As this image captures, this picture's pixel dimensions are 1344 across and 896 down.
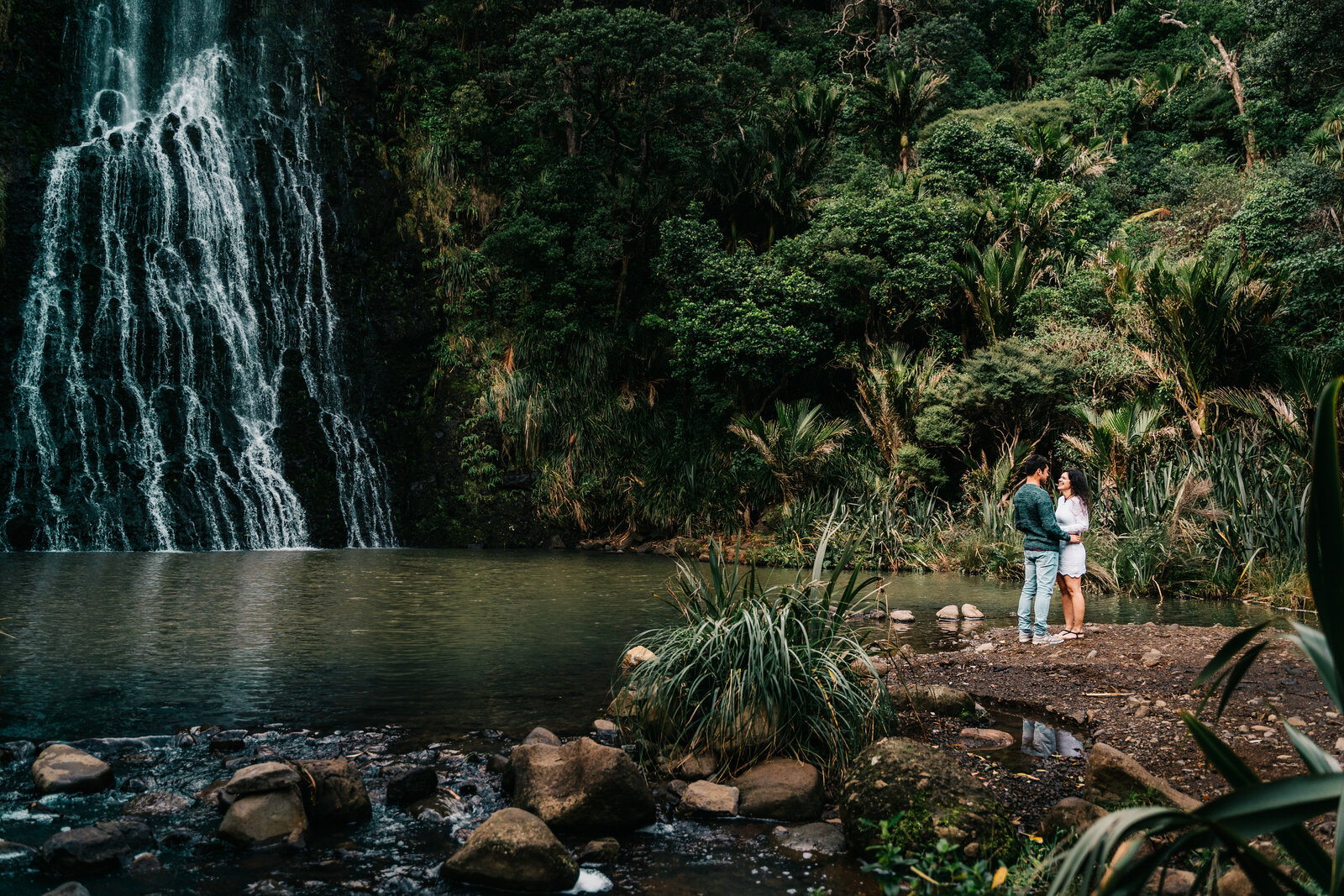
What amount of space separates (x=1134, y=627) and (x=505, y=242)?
15.9 meters

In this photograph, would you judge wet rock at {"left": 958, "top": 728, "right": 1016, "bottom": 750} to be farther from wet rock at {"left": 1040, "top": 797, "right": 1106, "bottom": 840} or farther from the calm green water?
the calm green water

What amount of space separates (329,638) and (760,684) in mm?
4651

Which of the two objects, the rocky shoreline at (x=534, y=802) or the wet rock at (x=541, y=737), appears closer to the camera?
the rocky shoreline at (x=534, y=802)

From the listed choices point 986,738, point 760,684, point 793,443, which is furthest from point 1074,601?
point 793,443

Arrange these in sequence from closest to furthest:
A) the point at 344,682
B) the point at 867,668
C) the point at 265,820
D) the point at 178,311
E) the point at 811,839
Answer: the point at 265,820 < the point at 811,839 < the point at 867,668 < the point at 344,682 < the point at 178,311

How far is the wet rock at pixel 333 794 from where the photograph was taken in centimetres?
359

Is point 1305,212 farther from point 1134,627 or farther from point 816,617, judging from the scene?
point 816,617

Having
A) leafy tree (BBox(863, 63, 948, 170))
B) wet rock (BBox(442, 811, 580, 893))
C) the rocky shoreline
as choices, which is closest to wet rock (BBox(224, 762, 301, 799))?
the rocky shoreline

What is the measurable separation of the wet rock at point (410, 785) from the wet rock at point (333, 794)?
0.15 meters

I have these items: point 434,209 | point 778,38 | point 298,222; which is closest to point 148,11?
point 298,222

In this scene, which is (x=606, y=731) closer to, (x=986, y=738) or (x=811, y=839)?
(x=811, y=839)

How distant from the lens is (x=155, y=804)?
3.69 meters

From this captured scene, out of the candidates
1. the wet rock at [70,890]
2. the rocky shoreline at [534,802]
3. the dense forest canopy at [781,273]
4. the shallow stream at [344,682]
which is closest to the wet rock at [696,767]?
the rocky shoreline at [534,802]

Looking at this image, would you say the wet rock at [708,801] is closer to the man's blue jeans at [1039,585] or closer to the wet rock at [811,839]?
the wet rock at [811,839]
